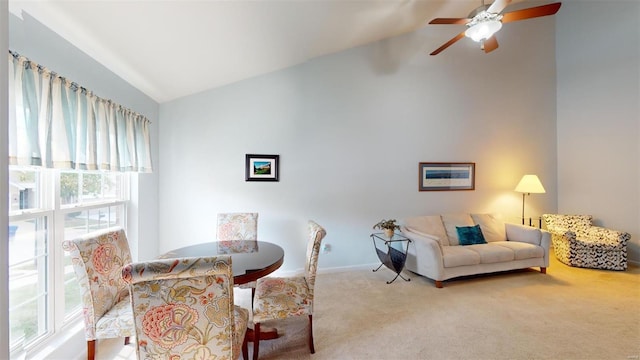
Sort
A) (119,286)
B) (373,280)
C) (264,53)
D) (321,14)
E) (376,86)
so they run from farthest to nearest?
1. (376,86)
2. (373,280)
3. (264,53)
4. (321,14)
5. (119,286)

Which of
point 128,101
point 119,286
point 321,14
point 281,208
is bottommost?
point 119,286

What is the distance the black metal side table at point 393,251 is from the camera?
3.44m

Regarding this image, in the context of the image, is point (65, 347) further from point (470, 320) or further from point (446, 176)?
point (446, 176)

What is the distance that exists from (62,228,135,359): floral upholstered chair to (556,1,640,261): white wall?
6.25 meters

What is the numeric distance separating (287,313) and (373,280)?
1.80m

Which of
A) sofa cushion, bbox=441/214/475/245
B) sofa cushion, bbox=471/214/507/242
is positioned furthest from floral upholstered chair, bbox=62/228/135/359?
sofa cushion, bbox=471/214/507/242

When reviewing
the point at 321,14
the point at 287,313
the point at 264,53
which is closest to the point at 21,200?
the point at 287,313

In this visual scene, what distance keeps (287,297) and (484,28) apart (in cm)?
288

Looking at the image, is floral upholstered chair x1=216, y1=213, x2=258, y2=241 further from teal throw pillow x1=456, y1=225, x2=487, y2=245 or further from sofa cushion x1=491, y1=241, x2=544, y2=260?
sofa cushion x1=491, y1=241, x2=544, y2=260

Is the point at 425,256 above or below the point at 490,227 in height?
below

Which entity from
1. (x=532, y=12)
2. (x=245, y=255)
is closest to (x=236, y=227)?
(x=245, y=255)

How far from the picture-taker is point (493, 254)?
3.43 m

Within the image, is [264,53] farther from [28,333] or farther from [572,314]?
[572,314]

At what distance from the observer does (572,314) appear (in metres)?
2.60
